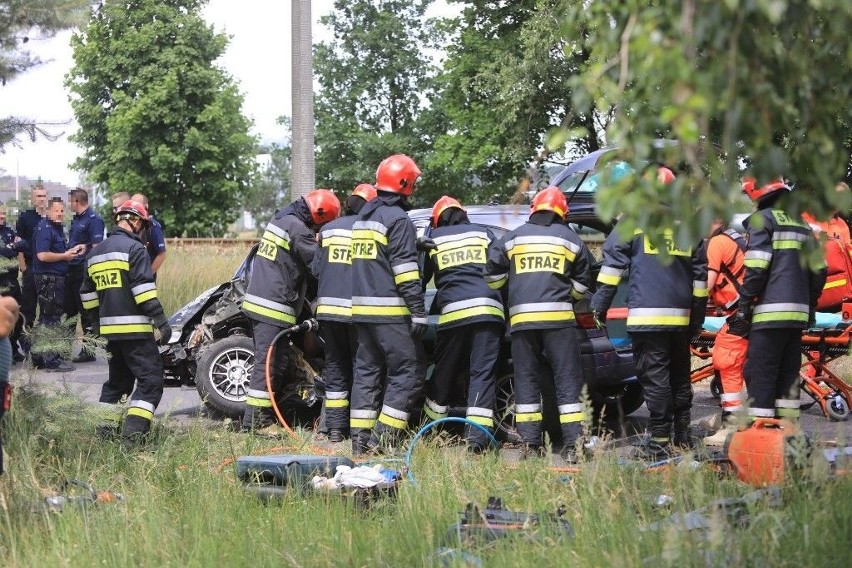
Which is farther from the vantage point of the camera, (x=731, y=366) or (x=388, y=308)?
(x=731, y=366)

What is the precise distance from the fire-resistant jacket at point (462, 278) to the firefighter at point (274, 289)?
3.73 feet

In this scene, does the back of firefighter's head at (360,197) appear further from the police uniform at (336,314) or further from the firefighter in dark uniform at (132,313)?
the firefighter in dark uniform at (132,313)

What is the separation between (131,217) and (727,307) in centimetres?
439

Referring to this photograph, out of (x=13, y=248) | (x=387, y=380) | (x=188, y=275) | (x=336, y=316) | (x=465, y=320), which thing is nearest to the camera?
(x=465, y=320)

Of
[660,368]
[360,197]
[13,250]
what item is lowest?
[660,368]

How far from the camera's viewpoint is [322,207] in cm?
861

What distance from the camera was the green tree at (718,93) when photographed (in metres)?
2.55

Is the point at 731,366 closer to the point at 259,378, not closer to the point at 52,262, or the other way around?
the point at 259,378

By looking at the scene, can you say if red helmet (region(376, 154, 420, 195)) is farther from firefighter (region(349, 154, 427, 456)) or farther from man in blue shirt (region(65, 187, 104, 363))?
man in blue shirt (region(65, 187, 104, 363))

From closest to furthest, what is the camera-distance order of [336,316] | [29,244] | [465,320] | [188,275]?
[465,320] < [336,316] < [29,244] < [188,275]

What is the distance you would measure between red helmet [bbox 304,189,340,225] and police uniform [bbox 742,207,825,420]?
3.25 metres

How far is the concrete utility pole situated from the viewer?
40.8 ft

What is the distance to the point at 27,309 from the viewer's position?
514 inches

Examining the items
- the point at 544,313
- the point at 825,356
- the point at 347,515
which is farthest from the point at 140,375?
the point at 825,356
